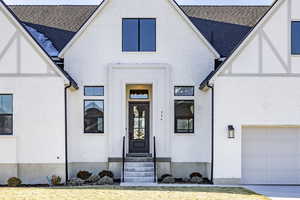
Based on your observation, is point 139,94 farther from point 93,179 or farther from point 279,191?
point 279,191

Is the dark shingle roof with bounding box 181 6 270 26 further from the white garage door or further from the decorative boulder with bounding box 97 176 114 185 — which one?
the decorative boulder with bounding box 97 176 114 185

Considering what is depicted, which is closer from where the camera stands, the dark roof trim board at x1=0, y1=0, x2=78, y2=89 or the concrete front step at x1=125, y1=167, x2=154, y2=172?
the dark roof trim board at x1=0, y1=0, x2=78, y2=89

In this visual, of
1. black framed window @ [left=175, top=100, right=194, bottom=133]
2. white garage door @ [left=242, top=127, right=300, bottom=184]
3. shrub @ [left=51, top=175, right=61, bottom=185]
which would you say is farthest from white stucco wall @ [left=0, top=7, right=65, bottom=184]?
white garage door @ [left=242, top=127, right=300, bottom=184]

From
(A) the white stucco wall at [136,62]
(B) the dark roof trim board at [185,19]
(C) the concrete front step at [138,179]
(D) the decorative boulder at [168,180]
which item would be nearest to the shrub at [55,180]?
(A) the white stucco wall at [136,62]

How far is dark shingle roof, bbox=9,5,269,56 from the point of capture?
21.3m

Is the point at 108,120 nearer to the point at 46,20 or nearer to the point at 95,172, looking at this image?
the point at 95,172

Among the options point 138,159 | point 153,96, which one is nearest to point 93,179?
point 138,159

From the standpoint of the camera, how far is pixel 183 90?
19.0 meters

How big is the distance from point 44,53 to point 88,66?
230 cm

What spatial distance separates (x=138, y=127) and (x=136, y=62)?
10.3 feet

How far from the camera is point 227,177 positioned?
17.1 m

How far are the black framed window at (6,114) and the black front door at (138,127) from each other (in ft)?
17.6

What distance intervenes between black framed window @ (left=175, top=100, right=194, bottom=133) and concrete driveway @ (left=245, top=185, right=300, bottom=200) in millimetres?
3856

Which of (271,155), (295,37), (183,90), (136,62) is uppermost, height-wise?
(295,37)
